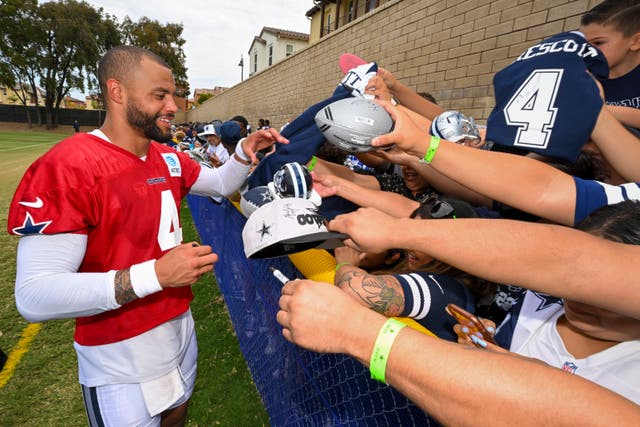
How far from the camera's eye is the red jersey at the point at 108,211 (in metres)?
1.46

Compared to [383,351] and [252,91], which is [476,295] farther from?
[252,91]

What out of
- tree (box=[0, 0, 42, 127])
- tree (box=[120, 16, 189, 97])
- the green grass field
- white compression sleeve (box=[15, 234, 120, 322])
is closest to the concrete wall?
the green grass field

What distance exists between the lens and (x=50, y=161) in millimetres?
1531

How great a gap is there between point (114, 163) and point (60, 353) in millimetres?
2961

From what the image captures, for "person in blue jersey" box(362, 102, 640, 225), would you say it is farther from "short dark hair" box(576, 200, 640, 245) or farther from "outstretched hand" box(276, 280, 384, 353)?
"outstretched hand" box(276, 280, 384, 353)

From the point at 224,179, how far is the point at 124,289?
53.0 inches

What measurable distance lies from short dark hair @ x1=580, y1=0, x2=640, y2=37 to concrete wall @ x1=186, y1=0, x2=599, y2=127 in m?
3.65

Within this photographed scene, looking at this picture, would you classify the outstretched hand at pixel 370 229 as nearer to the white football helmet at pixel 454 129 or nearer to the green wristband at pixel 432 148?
the green wristband at pixel 432 148

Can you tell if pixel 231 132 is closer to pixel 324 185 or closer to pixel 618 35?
pixel 324 185

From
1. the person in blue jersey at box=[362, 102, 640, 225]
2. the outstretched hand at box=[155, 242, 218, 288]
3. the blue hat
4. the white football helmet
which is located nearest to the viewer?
the person in blue jersey at box=[362, 102, 640, 225]

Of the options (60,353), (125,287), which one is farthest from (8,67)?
(125,287)

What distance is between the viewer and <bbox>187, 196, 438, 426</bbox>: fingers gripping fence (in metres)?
1.18

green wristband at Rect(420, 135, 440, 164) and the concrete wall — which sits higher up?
the concrete wall

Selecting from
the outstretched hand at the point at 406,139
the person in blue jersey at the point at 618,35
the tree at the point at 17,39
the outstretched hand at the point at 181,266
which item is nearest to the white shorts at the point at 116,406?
the outstretched hand at the point at 181,266
